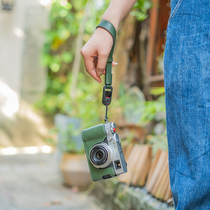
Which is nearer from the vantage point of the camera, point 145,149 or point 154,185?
point 154,185

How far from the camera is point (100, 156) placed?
90 cm

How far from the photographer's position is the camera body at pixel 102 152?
35.5 inches

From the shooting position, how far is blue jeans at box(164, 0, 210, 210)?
1.92 ft

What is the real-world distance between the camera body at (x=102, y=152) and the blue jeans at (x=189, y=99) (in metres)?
0.29

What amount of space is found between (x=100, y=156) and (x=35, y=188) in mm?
2300

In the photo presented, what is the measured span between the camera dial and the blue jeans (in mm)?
284

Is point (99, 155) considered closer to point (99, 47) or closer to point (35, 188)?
point (99, 47)

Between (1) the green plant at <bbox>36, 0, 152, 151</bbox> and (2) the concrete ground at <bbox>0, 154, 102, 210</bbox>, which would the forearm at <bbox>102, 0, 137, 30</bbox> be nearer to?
(2) the concrete ground at <bbox>0, 154, 102, 210</bbox>

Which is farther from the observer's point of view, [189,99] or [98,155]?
[98,155]

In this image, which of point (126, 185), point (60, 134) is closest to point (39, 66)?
point (60, 134)

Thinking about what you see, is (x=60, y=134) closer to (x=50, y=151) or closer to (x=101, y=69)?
(x=50, y=151)

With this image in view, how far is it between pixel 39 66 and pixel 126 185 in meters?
3.56

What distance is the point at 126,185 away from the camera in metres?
2.07

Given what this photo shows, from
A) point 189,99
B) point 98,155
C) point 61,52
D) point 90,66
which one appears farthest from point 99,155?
point 61,52
